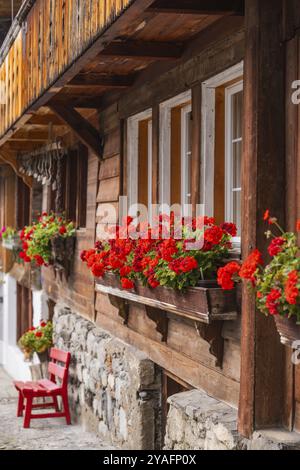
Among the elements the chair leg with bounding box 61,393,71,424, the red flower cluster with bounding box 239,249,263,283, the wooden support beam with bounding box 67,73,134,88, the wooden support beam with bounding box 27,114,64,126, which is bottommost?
the chair leg with bounding box 61,393,71,424

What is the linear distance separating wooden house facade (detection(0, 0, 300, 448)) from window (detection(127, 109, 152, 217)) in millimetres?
15

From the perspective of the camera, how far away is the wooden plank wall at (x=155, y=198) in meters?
5.43

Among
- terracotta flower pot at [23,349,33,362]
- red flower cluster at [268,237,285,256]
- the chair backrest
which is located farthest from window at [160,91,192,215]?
terracotta flower pot at [23,349,33,362]

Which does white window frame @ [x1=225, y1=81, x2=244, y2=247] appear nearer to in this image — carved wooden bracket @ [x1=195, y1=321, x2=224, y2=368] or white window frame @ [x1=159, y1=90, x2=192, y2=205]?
carved wooden bracket @ [x1=195, y1=321, x2=224, y2=368]

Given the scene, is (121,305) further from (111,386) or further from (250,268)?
(250,268)

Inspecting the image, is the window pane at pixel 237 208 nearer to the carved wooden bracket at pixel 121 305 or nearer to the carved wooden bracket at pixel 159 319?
the carved wooden bracket at pixel 159 319

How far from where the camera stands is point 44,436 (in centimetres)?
940

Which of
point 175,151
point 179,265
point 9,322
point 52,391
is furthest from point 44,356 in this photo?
point 179,265

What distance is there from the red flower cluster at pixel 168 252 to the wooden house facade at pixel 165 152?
0.20 metres

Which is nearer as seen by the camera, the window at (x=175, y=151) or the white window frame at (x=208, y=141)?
the white window frame at (x=208, y=141)

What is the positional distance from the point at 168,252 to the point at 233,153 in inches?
33.5

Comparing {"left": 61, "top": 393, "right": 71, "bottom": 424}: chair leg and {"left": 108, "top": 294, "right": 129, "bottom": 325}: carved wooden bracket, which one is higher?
{"left": 108, "top": 294, "right": 129, "bottom": 325}: carved wooden bracket

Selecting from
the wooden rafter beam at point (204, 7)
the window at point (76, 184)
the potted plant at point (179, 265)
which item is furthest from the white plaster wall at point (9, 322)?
the wooden rafter beam at point (204, 7)

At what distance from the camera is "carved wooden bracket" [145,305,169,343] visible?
6.58 meters
